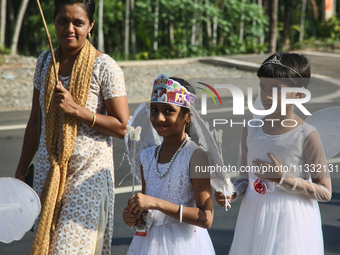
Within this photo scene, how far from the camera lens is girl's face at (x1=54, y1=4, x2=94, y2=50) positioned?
2.34m

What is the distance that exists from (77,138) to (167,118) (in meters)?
0.57

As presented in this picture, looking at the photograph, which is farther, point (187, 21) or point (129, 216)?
point (187, 21)

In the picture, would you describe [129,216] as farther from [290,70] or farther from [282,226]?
[290,70]

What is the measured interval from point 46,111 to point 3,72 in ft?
36.4

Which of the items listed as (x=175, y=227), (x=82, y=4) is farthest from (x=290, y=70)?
(x=82, y=4)

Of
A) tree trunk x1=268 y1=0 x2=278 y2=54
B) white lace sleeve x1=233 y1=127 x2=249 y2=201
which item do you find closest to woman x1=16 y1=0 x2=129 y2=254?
white lace sleeve x1=233 y1=127 x2=249 y2=201

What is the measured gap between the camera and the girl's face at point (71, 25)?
92.0 inches

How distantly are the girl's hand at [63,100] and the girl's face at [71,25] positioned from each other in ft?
0.91

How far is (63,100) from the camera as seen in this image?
227 centimetres

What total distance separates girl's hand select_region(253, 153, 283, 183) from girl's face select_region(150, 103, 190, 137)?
0.47 meters

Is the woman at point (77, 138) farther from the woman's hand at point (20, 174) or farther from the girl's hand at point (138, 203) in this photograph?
the girl's hand at point (138, 203)

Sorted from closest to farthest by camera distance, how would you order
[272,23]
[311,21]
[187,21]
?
1. [272,23]
2. [187,21]
3. [311,21]

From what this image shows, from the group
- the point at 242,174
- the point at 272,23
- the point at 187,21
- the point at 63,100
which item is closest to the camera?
the point at 63,100

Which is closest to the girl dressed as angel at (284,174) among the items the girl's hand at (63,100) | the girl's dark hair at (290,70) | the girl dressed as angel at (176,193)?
the girl's dark hair at (290,70)
